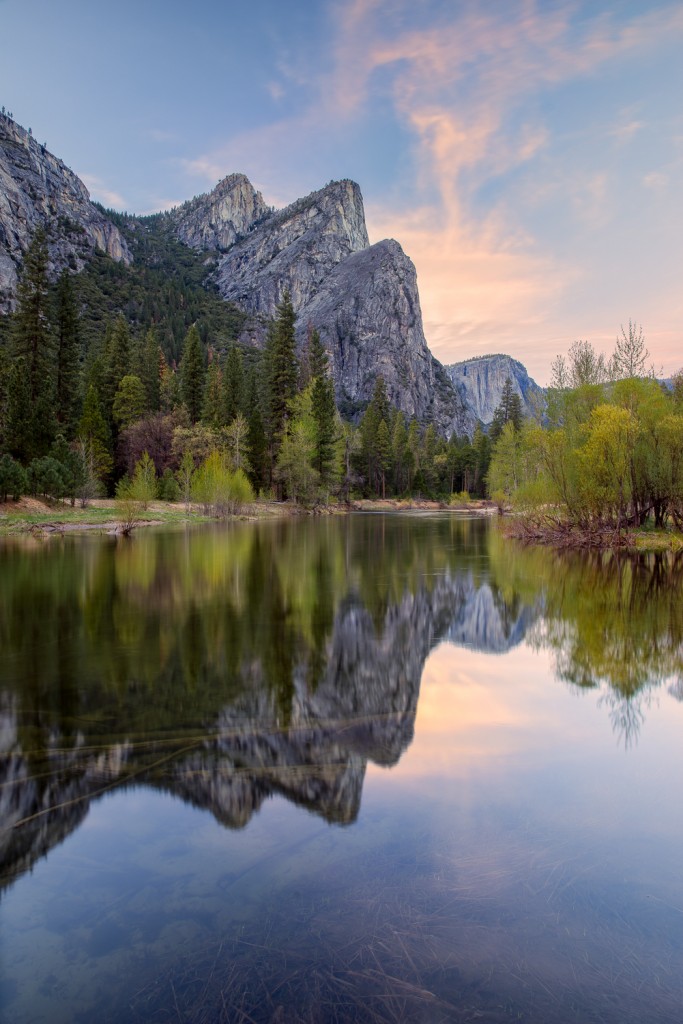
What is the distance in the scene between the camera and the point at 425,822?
4.54 metres

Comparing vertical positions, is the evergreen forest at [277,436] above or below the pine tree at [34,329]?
below

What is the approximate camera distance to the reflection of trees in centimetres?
829

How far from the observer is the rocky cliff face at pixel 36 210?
132000 millimetres

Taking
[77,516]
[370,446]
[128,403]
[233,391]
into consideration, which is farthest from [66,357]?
[370,446]

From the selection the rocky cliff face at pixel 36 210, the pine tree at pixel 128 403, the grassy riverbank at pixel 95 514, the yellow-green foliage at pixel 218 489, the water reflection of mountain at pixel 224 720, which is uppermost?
the rocky cliff face at pixel 36 210

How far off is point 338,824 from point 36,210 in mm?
194820

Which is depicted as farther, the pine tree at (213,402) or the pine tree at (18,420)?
the pine tree at (213,402)

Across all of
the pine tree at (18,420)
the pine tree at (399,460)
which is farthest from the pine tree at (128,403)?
the pine tree at (399,460)

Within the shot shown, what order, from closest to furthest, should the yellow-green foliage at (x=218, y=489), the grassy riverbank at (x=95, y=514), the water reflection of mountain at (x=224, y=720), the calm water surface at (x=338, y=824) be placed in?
the calm water surface at (x=338, y=824) → the water reflection of mountain at (x=224, y=720) → the grassy riverbank at (x=95, y=514) → the yellow-green foliage at (x=218, y=489)

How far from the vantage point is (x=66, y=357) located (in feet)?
209

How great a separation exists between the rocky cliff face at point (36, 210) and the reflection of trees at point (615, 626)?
129 m

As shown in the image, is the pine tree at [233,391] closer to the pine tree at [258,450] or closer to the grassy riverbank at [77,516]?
the pine tree at [258,450]

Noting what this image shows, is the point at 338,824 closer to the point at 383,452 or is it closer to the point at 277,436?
the point at 277,436

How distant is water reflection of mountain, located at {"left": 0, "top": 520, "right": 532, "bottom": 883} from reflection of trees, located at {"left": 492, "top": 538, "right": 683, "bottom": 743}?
1.33m
